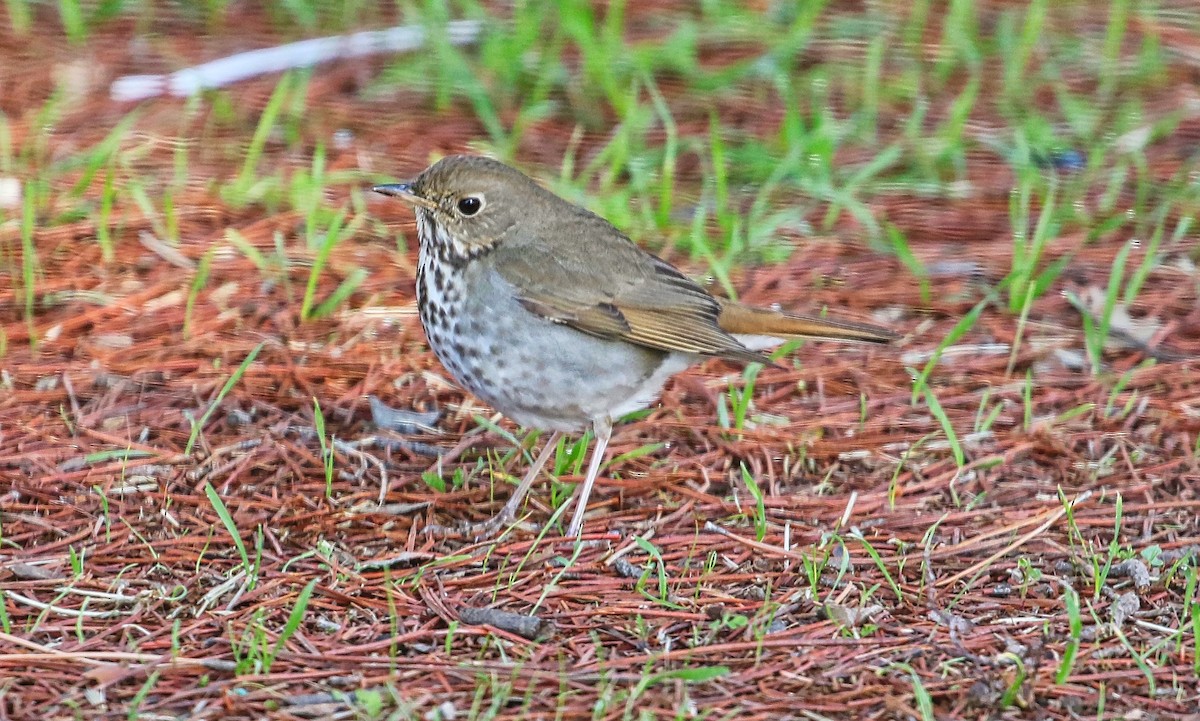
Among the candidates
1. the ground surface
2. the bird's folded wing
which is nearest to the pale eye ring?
the bird's folded wing

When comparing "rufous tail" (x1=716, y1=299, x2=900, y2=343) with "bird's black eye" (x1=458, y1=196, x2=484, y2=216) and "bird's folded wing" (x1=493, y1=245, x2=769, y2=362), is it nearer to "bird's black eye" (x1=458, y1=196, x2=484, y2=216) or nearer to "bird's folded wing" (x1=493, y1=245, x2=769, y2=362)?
"bird's folded wing" (x1=493, y1=245, x2=769, y2=362)

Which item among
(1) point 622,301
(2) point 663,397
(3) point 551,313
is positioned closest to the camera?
(3) point 551,313

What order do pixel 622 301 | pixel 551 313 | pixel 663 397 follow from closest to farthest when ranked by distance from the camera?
1. pixel 551 313
2. pixel 622 301
3. pixel 663 397

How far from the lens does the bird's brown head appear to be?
4727mm

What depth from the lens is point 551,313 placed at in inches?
183

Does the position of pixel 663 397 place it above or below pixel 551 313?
below

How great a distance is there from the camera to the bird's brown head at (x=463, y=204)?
473 centimetres

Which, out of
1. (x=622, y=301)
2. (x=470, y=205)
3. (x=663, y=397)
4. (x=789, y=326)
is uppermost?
(x=470, y=205)

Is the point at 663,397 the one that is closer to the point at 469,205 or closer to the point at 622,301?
the point at 622,301

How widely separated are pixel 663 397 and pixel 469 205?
1.01 metres

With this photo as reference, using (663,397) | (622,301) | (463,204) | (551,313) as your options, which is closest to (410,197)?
(463,204)

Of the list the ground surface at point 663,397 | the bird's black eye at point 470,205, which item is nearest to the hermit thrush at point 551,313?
the bird's black eye at point 470,205

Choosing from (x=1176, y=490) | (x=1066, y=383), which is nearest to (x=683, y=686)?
(x=1176, y=490)

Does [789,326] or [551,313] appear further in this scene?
[789,326]
